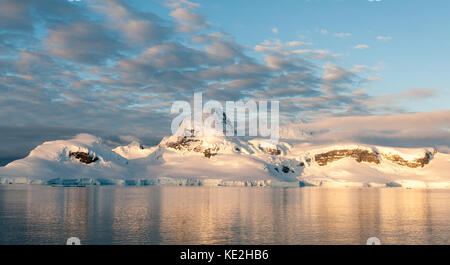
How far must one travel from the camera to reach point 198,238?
44.6 meters

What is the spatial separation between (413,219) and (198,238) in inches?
1484

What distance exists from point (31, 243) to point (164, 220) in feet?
70.7

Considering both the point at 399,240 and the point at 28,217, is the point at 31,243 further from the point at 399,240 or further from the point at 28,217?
the point at 399,240

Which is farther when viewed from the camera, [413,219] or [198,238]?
[413,219]
